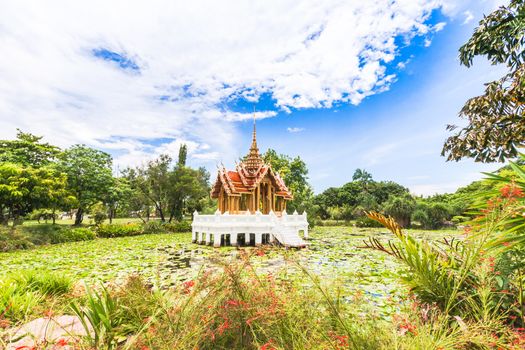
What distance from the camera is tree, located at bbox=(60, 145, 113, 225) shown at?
67.6ft

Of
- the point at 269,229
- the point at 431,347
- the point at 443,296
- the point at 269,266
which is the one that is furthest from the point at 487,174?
the point at 269,229

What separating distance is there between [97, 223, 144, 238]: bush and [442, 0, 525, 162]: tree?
20.4m

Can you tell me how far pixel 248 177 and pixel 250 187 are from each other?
80 centimetres

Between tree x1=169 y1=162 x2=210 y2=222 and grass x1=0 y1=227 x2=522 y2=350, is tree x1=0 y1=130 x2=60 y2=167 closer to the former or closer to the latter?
tree x1=169 y1=162 x2=210 y2=222

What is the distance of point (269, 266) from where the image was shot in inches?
307

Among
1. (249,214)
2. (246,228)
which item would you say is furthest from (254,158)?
(246,228)

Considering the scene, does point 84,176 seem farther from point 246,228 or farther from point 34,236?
point 246,228

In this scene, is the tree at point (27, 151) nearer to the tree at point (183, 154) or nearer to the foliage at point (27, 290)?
the tree at point (183, 154)

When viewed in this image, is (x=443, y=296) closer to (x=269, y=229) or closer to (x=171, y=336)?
(x=171, y=336)

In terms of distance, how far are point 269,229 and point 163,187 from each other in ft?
45.8

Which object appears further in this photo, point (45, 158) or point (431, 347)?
point (45, 158)

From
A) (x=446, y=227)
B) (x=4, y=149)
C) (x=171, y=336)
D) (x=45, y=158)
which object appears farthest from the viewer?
(x=446, y=227)

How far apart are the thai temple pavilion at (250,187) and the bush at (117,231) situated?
8.17 metres

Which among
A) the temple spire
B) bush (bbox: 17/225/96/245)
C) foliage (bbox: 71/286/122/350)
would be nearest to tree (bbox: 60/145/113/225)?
bush (bbox: 17/225/96/245)
